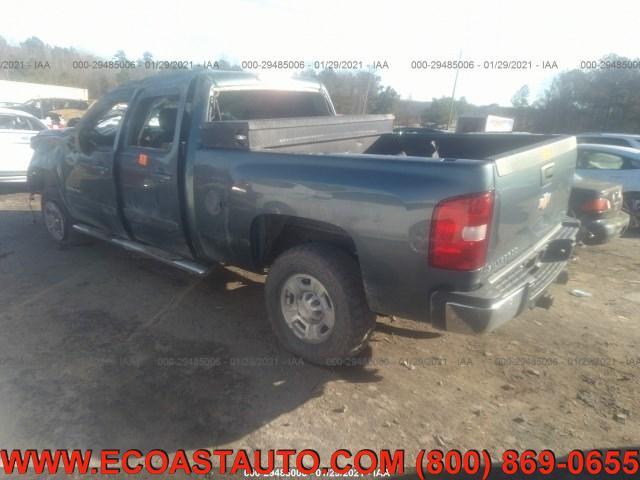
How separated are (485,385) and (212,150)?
258 centimetres

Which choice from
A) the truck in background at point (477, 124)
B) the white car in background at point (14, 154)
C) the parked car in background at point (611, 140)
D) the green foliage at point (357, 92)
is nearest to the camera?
the white car in background at point (14, 154)

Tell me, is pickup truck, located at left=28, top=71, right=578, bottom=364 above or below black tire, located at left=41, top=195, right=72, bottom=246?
above

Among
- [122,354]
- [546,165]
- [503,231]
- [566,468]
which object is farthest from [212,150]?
[566,468]

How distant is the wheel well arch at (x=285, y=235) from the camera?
313 centimetres

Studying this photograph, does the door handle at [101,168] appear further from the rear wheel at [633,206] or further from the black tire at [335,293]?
the rear wheel at [633,206]

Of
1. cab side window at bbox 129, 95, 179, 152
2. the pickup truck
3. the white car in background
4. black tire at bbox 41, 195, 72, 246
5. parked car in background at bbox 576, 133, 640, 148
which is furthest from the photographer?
parked car in background at bbox 576, 133, 640, 148

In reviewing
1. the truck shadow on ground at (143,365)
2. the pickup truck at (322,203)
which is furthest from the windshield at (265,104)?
the truck shadow on ground at (143,365)

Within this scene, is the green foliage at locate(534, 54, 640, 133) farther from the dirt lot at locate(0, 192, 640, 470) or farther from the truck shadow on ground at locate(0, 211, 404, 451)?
the truck shadow on ground at locate(0, 211, 404, 451)

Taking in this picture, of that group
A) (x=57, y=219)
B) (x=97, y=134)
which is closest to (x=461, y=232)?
(x=97, y=134)

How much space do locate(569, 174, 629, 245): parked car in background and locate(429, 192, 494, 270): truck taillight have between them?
2.70 metres

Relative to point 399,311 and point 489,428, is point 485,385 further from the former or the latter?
point 399,311

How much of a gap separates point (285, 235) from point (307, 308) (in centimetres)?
59

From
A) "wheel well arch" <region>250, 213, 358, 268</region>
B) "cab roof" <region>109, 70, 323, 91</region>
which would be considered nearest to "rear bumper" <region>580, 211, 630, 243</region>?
"wheel well arch" <region>250, 213, 358, 268</region>

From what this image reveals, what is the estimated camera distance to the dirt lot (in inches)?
104
